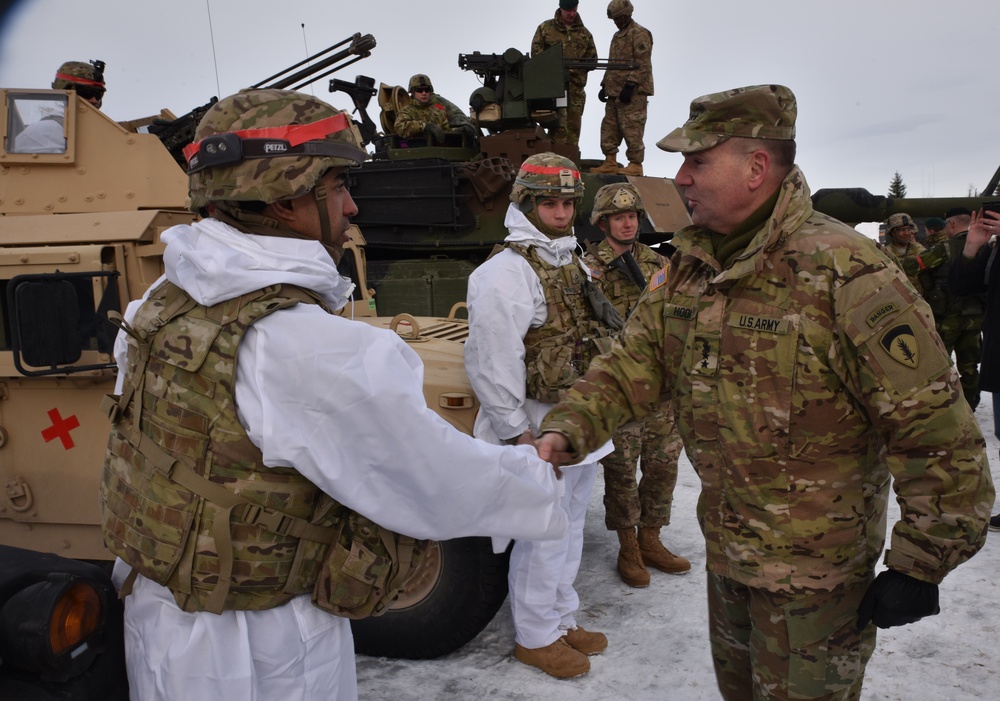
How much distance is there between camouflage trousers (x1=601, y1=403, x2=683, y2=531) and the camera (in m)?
4.40

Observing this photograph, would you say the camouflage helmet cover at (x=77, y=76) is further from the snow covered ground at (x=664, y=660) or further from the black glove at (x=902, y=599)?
the black glove at (x=902, y=599)

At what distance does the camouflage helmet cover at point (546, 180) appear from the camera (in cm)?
360

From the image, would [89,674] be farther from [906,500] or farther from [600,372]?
[906,500]

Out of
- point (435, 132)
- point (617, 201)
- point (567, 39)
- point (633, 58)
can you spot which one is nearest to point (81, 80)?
point (617, 201)

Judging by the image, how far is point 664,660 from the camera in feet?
11.6

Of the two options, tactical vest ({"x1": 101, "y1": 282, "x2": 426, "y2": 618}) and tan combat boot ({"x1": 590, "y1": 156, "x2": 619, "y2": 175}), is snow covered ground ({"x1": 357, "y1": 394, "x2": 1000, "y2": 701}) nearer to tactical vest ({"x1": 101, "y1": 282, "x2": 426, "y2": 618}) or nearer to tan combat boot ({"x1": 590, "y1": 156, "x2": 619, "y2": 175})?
tactical vest ({"x1": 101, "y1": 282, "x2": 426, "y2": 618})

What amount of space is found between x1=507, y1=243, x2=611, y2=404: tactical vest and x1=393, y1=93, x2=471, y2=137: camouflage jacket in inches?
186

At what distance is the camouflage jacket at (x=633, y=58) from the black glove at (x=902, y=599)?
7.96m

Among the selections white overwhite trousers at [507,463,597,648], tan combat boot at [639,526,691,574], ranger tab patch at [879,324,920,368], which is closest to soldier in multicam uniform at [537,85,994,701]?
Result: ranger tab patch at [879,324,920,368]

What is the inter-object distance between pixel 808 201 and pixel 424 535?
123cm

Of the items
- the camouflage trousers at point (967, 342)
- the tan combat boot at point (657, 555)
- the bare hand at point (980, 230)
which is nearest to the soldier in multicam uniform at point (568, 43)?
the camouflage trousers at point (967, 342)

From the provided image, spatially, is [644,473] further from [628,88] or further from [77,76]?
[628,88]

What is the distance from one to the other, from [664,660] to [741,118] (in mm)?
2491

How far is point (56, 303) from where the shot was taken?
2.68 m
